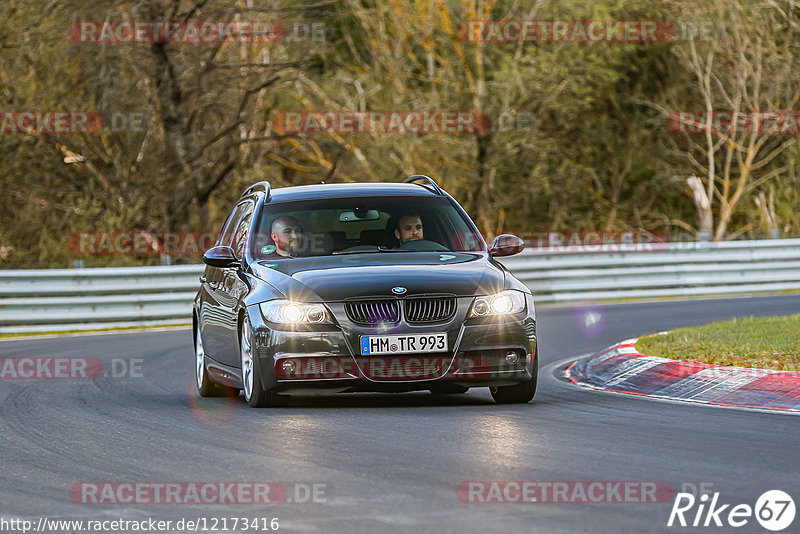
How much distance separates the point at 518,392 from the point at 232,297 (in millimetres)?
2306

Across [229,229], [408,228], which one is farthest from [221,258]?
[229,229]

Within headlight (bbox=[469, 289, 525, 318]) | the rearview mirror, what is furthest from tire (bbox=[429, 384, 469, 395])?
the rearview mirror

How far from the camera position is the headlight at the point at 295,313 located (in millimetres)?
10133

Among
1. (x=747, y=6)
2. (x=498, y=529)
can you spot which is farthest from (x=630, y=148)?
(x=498, y=529)

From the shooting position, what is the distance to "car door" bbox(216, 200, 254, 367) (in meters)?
11.1

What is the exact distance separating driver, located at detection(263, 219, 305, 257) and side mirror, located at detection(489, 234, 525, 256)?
1.48m

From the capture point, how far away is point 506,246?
11305 mm

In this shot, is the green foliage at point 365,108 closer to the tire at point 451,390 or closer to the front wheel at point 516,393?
the tire at point 451,390

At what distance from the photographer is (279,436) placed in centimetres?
896

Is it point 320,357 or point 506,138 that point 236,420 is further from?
point 506,138

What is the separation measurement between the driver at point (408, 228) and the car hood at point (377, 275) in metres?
0.48

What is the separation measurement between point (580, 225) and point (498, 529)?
111ft

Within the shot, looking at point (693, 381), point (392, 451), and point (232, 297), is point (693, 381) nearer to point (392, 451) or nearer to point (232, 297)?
point (232, 297)

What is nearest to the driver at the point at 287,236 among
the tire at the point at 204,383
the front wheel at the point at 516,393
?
the tire at the point at 204,383
